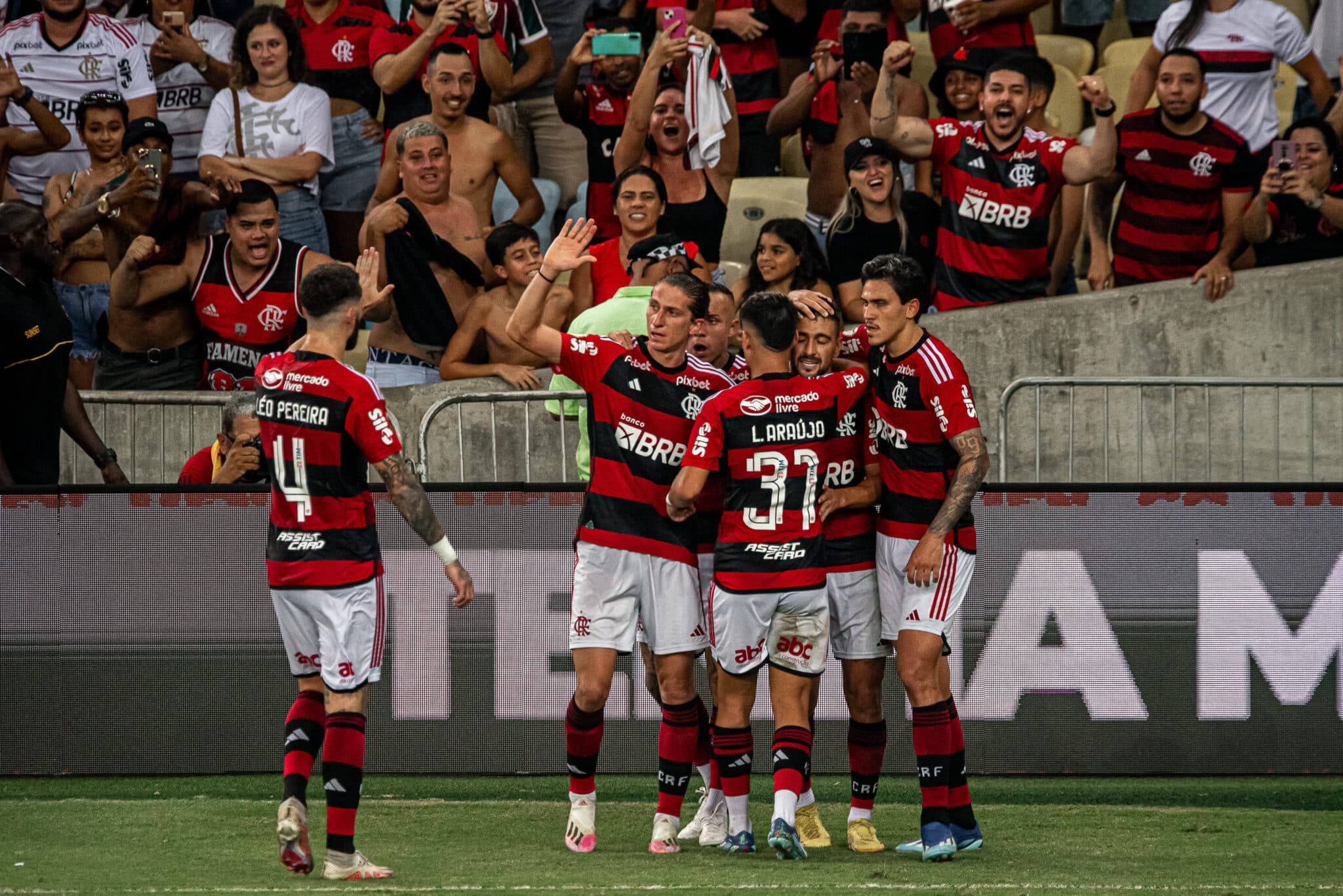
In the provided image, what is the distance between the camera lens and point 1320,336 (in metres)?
10.2

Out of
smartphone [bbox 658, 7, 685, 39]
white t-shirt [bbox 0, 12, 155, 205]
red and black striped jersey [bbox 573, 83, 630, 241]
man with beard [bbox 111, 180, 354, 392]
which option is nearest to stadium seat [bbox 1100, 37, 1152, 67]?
smartphone [bbox 658, 7, 685, 39]

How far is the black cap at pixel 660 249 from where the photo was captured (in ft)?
24.8

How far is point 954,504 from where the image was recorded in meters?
6.08

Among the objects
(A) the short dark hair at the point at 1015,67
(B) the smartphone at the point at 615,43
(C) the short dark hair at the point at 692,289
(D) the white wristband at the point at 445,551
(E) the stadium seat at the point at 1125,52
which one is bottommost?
(D) the white wristband at the point at 445,551

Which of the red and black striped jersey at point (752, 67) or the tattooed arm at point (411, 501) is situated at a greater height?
the red and black striped jersey at point (752, 67)

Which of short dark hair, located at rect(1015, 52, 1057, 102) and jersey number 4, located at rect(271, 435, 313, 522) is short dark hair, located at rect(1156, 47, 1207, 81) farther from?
Result: jersey number 4, located at rect(271, 435, 313, 522)

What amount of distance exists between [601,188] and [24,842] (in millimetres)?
6404

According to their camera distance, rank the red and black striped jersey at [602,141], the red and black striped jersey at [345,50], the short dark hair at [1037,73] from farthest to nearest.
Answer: the red and black striped jersey at [345,50] → the red and black striped jersey at [602,141] → the short dark hair at [1037,73]

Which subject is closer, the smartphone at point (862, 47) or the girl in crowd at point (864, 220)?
the girl in crowd at point (864, 220)

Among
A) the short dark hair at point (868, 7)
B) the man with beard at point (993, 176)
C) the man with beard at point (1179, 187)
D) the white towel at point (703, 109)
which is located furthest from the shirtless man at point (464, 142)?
the man with beard at point (1179, 187)

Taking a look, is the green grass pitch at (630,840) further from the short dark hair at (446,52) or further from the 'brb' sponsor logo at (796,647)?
the short dark hair at (446,52)

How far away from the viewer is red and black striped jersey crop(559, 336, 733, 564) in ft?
20.8

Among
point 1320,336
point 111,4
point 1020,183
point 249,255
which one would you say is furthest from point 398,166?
point 1320,336

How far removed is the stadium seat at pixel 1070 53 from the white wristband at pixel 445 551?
9.77 meters
